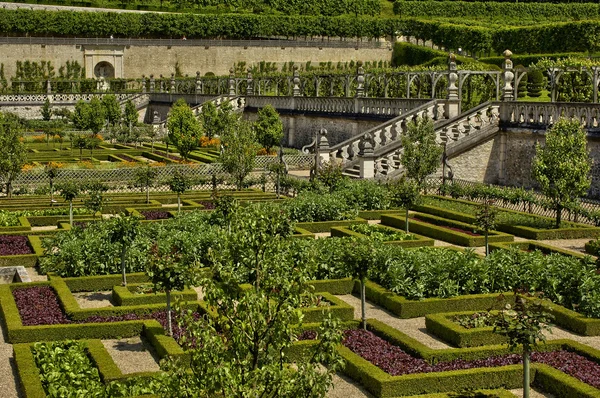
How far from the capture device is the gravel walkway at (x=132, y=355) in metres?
14.4

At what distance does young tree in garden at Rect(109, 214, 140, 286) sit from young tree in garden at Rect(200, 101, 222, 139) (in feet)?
93.4

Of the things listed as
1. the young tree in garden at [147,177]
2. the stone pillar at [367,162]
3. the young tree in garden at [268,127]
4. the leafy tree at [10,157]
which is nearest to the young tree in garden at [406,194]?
the stone pillar at [367,162]

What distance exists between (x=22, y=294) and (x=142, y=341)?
3.29 metres

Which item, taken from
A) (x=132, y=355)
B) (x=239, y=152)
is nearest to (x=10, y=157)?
(x=239, y=152)

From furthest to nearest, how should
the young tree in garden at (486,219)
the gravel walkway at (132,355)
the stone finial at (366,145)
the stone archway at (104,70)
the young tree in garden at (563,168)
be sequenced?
1. the stone archway at (104,70)
2. the stone finial at (366,145)
3. the young tree in garden at (563,168)
4. the young tree in garden at (486,219)
5. the gravel walkway at (132,355)

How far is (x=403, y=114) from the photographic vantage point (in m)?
35.0

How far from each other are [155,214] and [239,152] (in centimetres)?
474

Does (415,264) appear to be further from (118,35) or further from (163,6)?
(163,6)

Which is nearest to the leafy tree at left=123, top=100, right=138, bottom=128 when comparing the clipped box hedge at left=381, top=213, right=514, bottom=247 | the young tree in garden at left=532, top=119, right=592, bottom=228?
the clipped box hedge at left=381, top=213, right=514, bottom=247

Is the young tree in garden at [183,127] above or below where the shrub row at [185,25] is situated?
below

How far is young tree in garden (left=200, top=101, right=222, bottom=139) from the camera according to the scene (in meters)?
47.7

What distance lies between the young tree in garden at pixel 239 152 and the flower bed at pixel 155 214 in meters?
4.22

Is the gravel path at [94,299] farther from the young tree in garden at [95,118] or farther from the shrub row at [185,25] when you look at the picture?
the shrub row at [185,25]

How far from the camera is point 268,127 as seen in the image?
4094 cm
